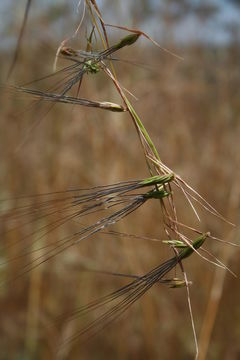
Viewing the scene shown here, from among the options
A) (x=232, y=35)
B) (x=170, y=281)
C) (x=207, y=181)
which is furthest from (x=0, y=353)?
(x=170, y=281)

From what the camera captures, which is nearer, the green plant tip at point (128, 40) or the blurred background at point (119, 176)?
the green plant tip at point (128, 40)

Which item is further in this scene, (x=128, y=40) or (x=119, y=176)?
(x=119, y=176)

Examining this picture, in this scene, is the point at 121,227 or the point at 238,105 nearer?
the point at 121,227

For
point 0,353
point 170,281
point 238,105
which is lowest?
point 0,353

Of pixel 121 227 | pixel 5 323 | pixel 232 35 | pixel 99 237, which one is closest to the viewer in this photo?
pixel 121 227

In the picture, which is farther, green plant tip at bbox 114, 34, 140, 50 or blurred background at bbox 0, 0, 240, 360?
blurred background at bbox 0, 0, 240, 360

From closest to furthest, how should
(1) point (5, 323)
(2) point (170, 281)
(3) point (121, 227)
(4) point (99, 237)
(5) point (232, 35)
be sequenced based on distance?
A: (2) point (170, 281)
(3) point (121, 227)
(1) point (5, 323)
(4) point (99, 237)
(5) point (232, 35)

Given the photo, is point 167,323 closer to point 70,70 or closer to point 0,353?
point 0,353

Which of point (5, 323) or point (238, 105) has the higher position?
point (238, 105)
